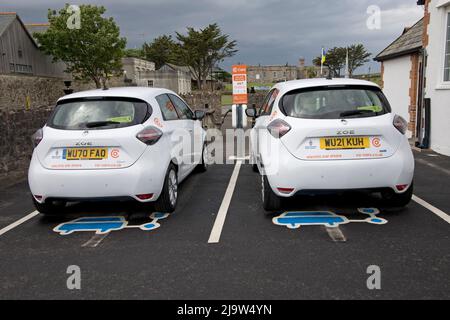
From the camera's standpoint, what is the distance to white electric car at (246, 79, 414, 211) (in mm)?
4449

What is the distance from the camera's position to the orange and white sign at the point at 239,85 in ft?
50.9

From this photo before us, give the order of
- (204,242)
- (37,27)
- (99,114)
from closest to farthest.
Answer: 1. (204,242)
2. (99,114)
3. (37,27)

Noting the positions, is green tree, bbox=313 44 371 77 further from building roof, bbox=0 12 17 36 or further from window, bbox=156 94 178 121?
window, bbox=156 94 178 121

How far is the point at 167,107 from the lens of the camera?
5.80 metres

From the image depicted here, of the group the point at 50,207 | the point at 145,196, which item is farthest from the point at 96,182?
the point at 50,207

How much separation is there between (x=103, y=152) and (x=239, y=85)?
451 inches

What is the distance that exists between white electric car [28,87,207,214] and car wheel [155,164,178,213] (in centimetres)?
1

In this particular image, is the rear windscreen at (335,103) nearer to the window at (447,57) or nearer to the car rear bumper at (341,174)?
the car rear bumper at (341,174)

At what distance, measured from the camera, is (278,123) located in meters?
4.68

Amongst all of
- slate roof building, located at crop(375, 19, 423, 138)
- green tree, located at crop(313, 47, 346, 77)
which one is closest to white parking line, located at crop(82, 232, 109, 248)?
slate roof building, located at crop(375, 19, 423, 138)

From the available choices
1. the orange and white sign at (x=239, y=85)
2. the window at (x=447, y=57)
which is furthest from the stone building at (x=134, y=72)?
the window at (x=447, y=57)

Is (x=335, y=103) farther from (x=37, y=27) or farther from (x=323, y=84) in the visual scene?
(x=37, y=27)

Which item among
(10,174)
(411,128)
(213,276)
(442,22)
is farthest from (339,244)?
(411,128)
